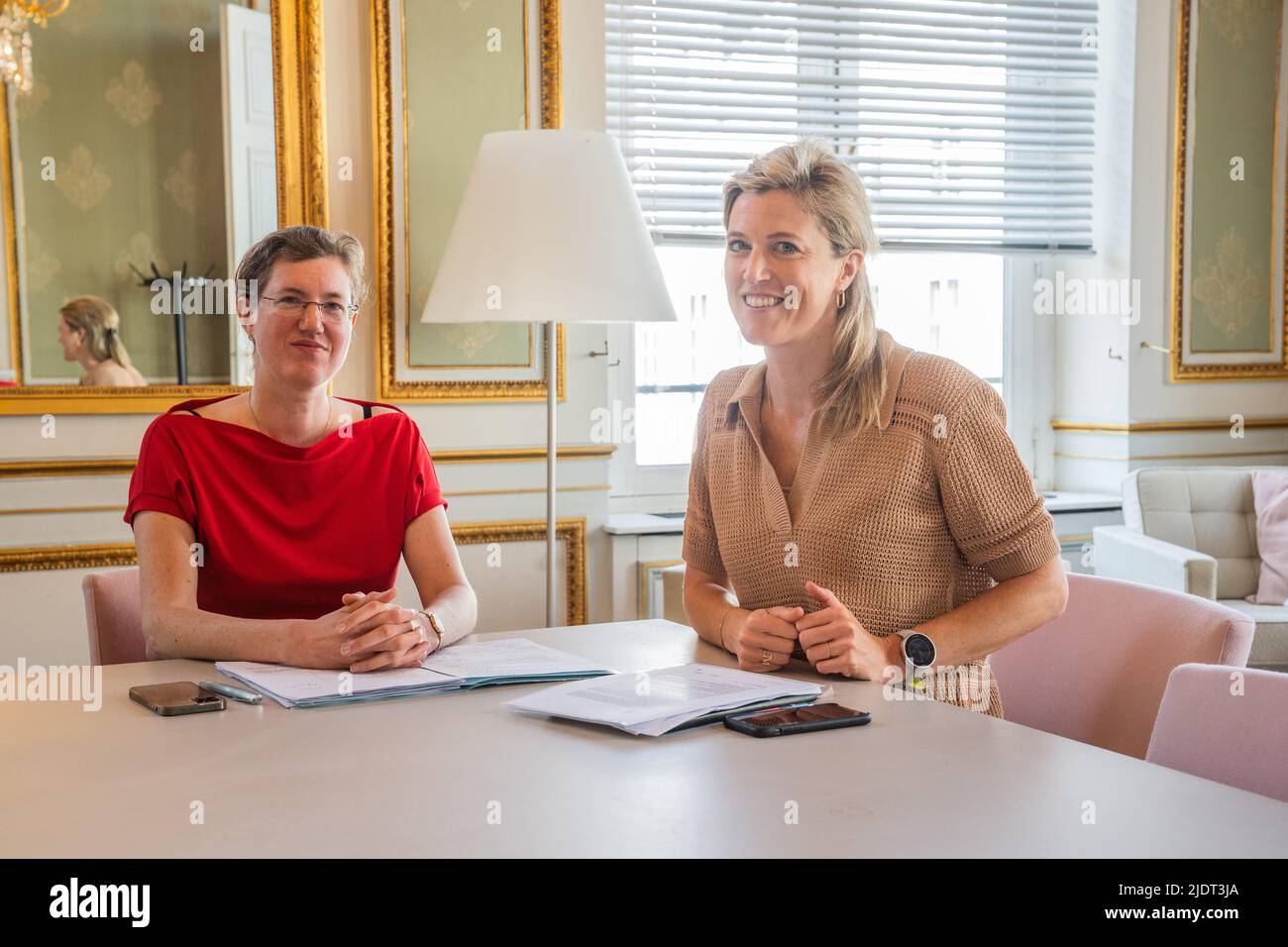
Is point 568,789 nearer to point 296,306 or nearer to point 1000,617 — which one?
point 1000,617

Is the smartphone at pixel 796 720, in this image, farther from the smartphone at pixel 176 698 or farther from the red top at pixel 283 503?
the red top at pixel 283 503

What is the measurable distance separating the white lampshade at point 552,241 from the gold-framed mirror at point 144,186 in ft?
2.00

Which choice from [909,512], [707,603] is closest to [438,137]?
[707,603]

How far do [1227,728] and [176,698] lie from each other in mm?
1082

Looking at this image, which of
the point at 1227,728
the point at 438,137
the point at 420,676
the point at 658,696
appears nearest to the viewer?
the point at 1227,728

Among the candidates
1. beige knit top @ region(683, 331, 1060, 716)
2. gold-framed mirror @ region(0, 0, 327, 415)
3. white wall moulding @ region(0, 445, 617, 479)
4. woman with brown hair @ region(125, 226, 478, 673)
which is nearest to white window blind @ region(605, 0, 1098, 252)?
white wall moulding @ region(0, 445, 617, 479)

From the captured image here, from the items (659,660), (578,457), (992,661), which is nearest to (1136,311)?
(578,457)

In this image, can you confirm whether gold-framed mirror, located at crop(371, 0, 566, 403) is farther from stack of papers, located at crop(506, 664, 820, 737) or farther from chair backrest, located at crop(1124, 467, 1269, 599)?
stack of papers, located at crop(506, 664, 820, 737)

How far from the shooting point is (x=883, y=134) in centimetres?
399

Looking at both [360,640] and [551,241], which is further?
[551,241]

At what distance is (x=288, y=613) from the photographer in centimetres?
195
